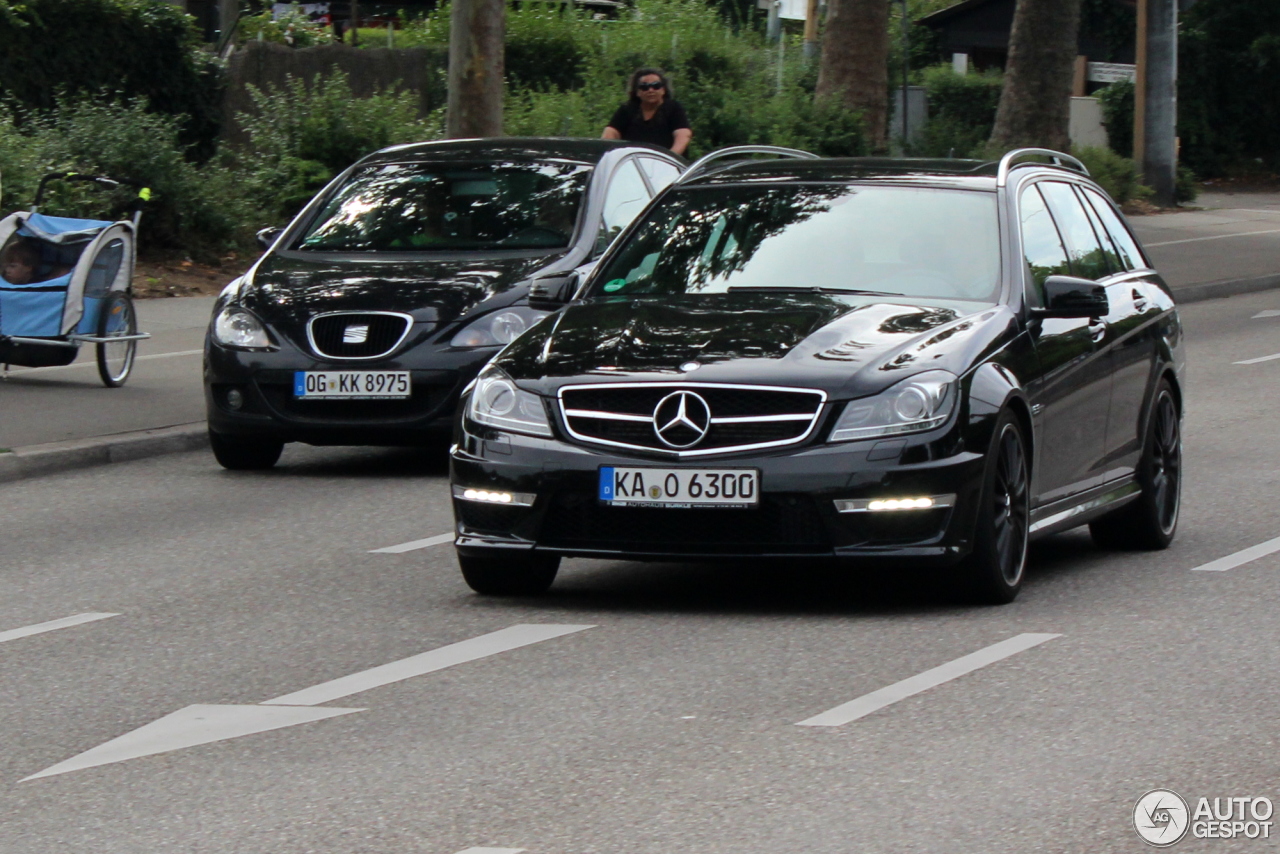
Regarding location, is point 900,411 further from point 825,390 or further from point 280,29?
point 280,29

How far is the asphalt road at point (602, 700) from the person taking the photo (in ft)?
15.9

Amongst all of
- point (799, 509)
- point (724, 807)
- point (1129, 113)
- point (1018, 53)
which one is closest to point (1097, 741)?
point (724, 807)

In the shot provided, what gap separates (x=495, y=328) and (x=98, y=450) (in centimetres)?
249

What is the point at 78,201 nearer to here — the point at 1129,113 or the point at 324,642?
the point at 324,642

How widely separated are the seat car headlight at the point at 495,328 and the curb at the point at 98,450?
7.65ft

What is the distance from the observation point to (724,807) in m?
4.92

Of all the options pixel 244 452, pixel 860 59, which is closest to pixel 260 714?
pixel 244 452

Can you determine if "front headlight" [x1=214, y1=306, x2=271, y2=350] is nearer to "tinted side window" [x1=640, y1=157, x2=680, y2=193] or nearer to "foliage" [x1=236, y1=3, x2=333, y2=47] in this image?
"tinted side window" [x1=640, y1=157, x2=680, y2=193]

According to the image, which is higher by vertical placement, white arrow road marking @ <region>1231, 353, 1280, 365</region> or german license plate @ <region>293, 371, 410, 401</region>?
german license plate @ <region>293, 371, 410, 401</region>

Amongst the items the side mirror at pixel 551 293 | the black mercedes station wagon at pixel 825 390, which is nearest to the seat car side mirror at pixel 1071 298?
the black mercedes station wagon at pixel 825 390

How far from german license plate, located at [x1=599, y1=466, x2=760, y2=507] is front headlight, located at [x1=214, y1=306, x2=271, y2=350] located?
445cm

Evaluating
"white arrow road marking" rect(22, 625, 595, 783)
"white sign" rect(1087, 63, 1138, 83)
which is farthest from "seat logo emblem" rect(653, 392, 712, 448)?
"white sign" rect(1087, 63, 1138, 83)

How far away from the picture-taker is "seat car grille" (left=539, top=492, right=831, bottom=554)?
23.2 feet

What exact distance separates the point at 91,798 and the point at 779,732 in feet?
5.59
